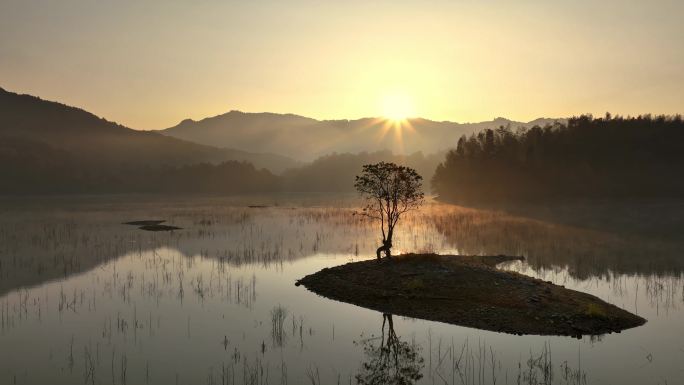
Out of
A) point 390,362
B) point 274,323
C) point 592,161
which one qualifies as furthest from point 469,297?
point 592,161

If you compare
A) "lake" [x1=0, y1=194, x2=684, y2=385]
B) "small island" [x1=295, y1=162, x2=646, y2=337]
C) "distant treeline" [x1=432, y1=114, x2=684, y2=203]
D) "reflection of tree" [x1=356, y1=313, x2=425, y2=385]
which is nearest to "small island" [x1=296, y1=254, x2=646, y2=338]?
"small island" [x1=295, y1=162, x2=646, y2=337]

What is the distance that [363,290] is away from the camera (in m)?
25.5

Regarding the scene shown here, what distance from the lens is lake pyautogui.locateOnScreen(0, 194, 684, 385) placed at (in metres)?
15.3

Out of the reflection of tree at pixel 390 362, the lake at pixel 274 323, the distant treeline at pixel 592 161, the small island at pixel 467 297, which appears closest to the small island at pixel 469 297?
the small island at pixel 467 297

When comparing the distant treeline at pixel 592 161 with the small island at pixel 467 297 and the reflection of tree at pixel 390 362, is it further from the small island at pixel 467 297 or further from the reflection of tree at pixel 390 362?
the reflection of tree at pixel 390 362

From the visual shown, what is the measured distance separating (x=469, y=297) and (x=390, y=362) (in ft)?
26.3

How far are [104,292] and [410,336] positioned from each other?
18.1 metres

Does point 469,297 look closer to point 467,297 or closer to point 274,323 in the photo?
point 467,297

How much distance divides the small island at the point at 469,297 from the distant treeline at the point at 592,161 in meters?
97.7

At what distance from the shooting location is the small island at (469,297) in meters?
19.7

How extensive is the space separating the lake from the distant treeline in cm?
7368

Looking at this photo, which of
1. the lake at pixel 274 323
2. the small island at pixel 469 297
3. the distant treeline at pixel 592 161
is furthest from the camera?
the distant treeline at pixel 592 161

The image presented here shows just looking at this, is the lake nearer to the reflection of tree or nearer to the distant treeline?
the reflection of tree

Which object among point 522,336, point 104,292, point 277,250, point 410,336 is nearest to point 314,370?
point 410,336
